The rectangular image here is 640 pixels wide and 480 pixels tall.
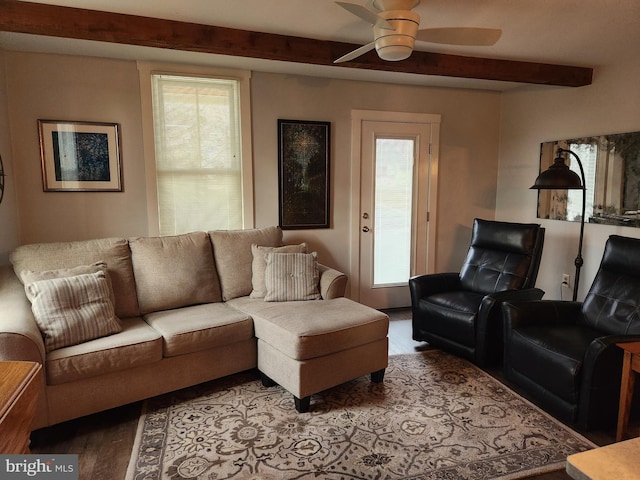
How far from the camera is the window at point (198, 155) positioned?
3.62 metres

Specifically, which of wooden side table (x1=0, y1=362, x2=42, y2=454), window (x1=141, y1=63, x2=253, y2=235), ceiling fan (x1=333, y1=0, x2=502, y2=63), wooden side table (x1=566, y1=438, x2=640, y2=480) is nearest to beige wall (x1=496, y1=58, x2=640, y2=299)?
ceiling fan (x1=333, y1=0, x2=502, y2=63)

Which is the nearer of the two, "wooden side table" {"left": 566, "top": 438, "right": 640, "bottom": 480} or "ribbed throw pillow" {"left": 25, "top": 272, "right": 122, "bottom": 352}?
"wooden side table" {"left": 566, "top": 438, "right": 640, "bottom": 480}

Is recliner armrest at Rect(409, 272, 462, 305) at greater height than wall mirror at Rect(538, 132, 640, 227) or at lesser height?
lesser

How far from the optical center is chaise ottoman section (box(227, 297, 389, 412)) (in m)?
2.56

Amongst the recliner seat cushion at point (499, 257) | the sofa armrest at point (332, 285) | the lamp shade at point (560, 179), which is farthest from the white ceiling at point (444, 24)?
the sofa armrest at point (332, 285)

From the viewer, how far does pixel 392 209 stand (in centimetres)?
450

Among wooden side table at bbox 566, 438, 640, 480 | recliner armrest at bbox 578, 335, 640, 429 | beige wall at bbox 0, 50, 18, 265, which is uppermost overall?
beige wall at bbox 0, 50, 18, 265

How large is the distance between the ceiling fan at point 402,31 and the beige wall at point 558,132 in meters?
1.93

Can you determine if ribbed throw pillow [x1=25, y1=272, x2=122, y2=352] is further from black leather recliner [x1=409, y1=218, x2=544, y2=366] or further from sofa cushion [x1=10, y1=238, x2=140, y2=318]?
black leather recliner [x1=409, y1=218, x2=544, y2=366]

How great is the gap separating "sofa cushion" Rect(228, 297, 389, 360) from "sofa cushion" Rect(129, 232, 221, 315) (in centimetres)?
34

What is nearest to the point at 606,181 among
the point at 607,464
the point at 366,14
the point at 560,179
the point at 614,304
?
the point at 560,179

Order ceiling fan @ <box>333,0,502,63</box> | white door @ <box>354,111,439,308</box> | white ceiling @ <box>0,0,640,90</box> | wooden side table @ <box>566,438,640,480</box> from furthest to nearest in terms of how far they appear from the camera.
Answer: white door @ <box>354,111,439,308</box>
white ceiling @ <box>0,0,640,90</box>
ceiling fan @ <box>333,0,502,63</box>
wooden side table @ <box>566,438,640,480</box>

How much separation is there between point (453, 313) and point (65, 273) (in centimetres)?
268

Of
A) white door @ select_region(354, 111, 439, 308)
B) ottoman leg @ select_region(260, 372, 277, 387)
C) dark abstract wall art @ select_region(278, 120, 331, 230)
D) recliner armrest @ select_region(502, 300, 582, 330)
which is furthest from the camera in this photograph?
white door @ select_region(354, 111, 439, 308)
